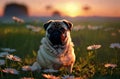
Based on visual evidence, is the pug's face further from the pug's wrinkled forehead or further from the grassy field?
the grassy field

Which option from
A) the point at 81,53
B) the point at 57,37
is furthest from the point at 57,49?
the point at 81,53

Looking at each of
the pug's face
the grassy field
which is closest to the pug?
the pug's face

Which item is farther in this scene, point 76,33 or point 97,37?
point 76,33

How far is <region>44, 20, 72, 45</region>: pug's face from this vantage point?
544cm

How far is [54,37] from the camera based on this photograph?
17.8 ft

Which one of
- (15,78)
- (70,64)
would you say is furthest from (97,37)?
(15,78)

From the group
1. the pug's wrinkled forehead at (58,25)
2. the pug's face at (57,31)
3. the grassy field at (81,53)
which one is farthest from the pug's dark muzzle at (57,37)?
the grassy field at (81,53)

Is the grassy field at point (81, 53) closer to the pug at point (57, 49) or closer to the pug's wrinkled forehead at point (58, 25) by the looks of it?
the pug at point (57, 49)

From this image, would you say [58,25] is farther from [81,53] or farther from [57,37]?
[81,53]

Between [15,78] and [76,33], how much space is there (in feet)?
15.6

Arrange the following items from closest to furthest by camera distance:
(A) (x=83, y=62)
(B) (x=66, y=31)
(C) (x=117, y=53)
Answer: (B) (x=66, y=31), (A) (x=83, y=62), (C) (x=117, y=53)

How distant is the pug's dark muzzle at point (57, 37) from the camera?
17.8 feet

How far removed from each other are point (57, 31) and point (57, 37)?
109 mm

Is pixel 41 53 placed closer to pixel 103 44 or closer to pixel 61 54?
pixel 61 54
